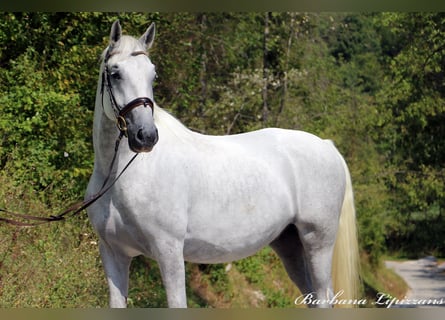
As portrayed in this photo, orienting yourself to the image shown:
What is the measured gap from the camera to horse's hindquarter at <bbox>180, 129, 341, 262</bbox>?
465 centimetres

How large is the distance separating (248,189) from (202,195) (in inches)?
15.2

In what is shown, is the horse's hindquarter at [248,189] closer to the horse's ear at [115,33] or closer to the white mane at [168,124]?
the white mane at [168,124]

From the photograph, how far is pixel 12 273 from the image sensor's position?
638 centimetres

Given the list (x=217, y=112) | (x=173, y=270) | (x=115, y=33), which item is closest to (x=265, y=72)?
(x=217, y=112)

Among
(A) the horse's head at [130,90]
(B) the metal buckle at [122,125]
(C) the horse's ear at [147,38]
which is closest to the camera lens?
(A) the horse's head at [130,90]

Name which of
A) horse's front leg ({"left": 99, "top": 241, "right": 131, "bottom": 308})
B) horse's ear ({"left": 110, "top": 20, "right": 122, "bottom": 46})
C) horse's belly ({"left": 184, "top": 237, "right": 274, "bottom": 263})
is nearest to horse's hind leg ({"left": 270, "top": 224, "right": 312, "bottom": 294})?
horse's belly ({"left": 184, "top": 237, "right": 274, "bottom": 263})

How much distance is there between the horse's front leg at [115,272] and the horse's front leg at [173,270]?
1.01 ft

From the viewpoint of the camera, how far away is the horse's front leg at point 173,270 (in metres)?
4.39

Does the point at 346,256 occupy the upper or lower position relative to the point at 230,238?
lower

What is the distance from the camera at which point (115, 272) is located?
458 cm

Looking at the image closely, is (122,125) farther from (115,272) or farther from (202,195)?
(115,272)

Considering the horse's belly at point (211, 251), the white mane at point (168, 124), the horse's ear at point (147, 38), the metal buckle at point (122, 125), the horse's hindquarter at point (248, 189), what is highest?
the horse's ear at point (147, 38)

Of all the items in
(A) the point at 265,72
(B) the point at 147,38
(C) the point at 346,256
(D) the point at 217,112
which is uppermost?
(B) the point at 147,38

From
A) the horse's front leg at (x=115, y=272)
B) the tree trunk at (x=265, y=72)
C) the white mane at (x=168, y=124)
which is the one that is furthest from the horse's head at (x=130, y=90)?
the tree trunk at (x=265, y=72)
